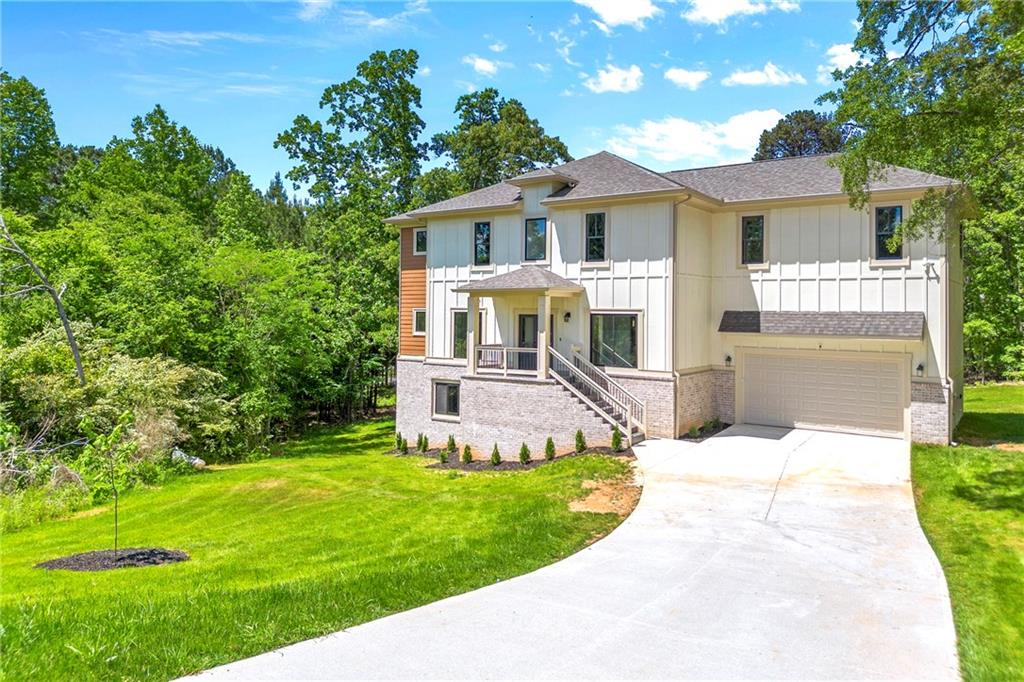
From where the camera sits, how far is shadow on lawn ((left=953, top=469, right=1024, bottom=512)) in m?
10.9

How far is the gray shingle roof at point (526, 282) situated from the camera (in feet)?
60.0

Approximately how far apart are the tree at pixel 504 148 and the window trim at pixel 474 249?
1473 cm

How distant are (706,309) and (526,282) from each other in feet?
17.7

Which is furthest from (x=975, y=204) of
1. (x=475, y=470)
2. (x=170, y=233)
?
(x=170, y=233)

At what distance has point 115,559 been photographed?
29.4ft

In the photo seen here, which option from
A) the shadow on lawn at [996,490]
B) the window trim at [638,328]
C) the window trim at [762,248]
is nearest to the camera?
the shadow on lawn at [996,490]

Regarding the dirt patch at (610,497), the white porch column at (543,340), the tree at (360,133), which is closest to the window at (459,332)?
the white porch column at (543,340)

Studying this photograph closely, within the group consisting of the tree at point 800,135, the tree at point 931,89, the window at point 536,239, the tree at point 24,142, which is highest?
the tree at point 800,135

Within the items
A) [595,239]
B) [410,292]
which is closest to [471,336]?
[595,239]

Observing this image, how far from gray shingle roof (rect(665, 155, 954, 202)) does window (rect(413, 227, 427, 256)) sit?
29.7 feet

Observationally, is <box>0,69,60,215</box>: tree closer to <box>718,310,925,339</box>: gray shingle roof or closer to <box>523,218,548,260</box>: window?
<box>523,218,548,260</box>: window

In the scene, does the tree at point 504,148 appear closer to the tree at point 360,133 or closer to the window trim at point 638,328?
the tree at point 360,133

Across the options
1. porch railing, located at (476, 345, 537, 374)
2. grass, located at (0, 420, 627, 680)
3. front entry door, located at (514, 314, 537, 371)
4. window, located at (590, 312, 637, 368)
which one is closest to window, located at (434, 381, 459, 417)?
porch railing, located at (476, 345, 537, 374)

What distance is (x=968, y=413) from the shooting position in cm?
2058
